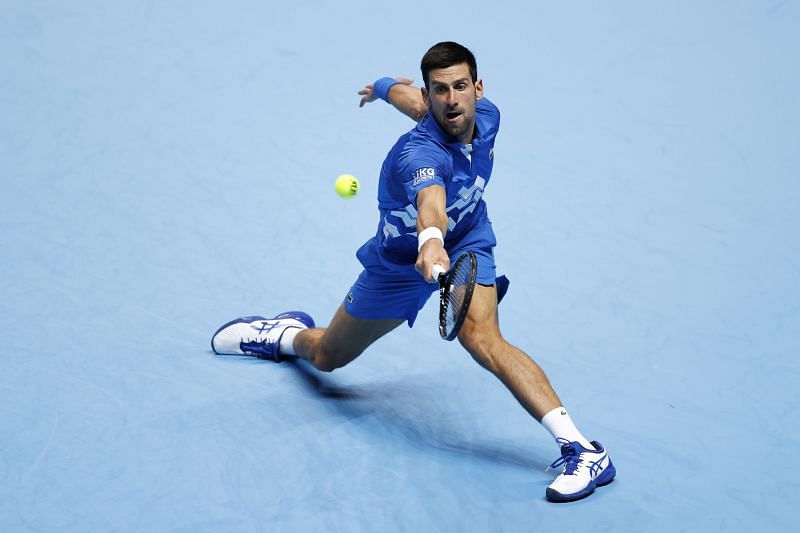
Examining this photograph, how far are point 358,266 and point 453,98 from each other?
6.43ft

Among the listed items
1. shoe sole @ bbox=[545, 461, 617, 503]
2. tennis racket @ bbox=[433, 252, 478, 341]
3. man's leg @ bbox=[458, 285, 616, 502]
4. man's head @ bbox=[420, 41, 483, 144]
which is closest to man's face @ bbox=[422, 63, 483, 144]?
man's head @ bbox=[420, 41, 483, 144]

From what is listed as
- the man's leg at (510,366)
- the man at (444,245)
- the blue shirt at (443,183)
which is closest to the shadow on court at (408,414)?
the man at (444,245)

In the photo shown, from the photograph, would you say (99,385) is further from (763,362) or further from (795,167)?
(795,167)

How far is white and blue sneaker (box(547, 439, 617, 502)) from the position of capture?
3.88 meters

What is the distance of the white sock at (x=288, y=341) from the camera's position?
5.06 meters

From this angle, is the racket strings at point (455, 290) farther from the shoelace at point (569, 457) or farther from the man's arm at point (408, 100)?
the man's arm at point (408, 100)

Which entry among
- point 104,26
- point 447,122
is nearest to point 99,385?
point 447,122

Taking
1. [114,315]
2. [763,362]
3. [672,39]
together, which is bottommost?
[763,362]

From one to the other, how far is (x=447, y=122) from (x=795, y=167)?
312cm

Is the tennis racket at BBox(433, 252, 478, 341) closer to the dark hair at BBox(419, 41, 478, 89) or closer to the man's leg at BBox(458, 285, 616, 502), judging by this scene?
the man's leg at BBox(458, 285, 616, 502)

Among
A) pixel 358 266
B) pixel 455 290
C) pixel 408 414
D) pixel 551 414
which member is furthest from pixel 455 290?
pixel 358 266

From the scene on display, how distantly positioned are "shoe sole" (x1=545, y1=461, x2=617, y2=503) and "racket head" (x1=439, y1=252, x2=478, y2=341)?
70 centimetres

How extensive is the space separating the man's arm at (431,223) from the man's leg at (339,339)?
3.08ft

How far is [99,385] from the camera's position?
468 centimetres
